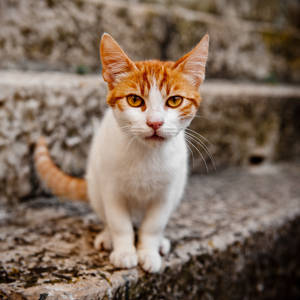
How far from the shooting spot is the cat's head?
92 cm

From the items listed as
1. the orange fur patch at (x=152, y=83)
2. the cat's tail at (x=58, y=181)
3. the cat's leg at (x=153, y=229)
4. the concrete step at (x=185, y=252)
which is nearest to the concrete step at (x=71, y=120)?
the cat's tail at (x=58, y=181)

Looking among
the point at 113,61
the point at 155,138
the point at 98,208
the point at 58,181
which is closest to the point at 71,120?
the point at 58,181

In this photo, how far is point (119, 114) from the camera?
98cm

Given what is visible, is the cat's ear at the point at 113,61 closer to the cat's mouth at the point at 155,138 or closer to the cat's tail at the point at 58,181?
the cat's mouth at the point at 155,138

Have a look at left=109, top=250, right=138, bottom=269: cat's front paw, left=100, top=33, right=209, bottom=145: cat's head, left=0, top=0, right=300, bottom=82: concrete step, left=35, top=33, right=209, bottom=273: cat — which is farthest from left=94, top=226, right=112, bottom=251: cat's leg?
left=0, top=0, right=300, bottom=82: concrete step

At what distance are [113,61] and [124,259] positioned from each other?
0.67 meters

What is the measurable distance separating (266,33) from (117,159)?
204cm

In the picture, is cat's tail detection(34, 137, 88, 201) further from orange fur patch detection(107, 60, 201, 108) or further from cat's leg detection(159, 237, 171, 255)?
orange fur patch detection(107, 60, 201, 108)

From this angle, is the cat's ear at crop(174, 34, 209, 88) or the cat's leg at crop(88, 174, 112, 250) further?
the cat's leg at crop(88, 174, 112, 250)

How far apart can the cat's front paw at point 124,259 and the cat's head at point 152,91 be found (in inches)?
15.9

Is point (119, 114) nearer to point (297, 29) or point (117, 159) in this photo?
point (117, 159)

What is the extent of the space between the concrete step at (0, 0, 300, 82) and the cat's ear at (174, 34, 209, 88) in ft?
3.06

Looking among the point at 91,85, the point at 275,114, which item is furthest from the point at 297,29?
the point at 91,85

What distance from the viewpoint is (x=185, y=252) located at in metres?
1.20
